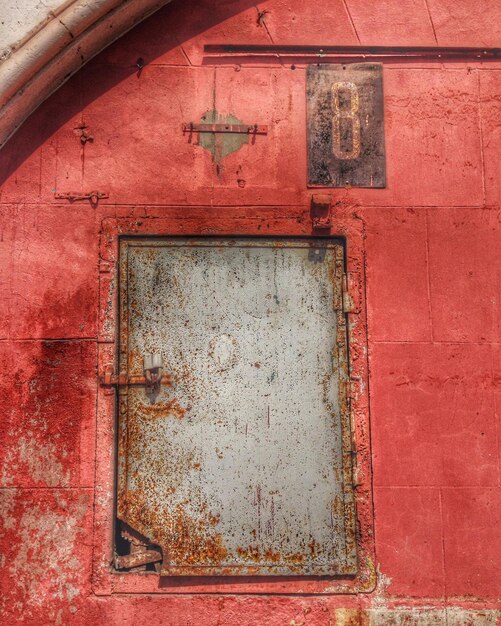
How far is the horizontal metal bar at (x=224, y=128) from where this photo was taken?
492 cm

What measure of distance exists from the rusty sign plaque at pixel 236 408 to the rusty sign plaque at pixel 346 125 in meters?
0.72

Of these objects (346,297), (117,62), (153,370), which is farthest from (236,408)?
(117,62)

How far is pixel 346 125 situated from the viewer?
4977mm

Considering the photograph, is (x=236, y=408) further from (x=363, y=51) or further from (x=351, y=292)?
(x=363, y=51)

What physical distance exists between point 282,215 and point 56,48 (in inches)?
94.1

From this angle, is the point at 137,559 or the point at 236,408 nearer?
the point at 137,559

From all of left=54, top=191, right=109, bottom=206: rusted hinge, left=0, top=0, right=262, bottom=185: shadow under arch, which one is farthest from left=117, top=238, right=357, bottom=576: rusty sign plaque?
left=0, top=0, right=262, bottom=185: shadow under arch

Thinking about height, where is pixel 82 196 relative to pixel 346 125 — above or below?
below

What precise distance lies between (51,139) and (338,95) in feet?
8.71

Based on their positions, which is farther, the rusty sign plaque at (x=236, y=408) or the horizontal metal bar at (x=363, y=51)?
the horizontal metal bar at (x=363, y=51)

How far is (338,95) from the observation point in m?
5.00

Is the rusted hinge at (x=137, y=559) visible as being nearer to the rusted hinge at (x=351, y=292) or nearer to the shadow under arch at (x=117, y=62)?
the rusted hinge at (x=351, y=292)

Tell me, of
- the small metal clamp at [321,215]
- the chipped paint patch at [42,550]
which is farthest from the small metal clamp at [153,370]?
the small metal clamp at [321,215]

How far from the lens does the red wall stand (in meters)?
4.55
